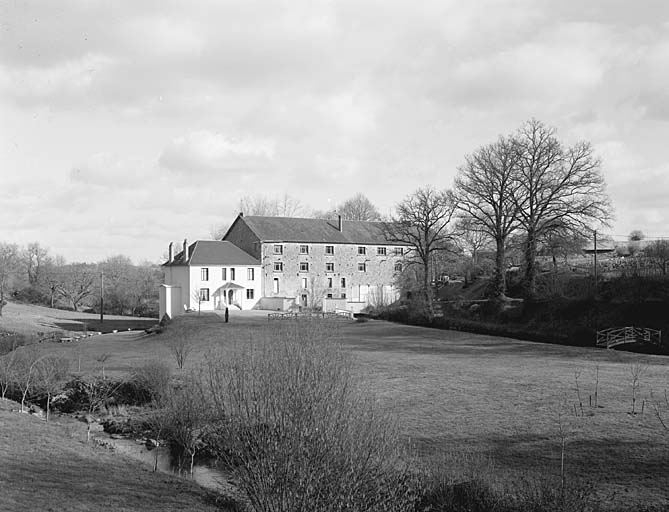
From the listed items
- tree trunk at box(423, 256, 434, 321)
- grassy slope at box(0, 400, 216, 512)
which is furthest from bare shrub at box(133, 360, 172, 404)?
tree trunk at box(423, 256, 434, 321)

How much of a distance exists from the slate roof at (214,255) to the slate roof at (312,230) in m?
2.47

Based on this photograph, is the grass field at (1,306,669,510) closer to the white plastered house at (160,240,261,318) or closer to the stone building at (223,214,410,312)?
the white plastered house at (160,240,261,318)

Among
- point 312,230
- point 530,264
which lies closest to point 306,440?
point 530,264

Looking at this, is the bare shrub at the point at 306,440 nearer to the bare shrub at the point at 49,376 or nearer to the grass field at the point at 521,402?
the grass field at the point at 521,402

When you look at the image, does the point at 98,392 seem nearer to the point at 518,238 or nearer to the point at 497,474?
the point at 497,474

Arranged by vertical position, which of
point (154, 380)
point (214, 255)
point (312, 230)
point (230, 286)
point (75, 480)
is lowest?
point (75, 480)

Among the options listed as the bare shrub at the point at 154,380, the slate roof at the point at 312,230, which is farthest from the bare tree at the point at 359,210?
the bare shrub at the point at 154,380

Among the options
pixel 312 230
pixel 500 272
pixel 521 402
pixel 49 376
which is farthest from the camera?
pixel 312 230

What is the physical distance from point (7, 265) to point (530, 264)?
67950 mm

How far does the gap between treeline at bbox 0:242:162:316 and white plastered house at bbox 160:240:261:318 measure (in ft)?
61.0

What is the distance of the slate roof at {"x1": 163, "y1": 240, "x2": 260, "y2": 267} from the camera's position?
6044cm

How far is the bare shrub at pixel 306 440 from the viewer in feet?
29.1

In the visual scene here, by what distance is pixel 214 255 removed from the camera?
61562 millimetres

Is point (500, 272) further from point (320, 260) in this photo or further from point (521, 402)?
point (521, 402)
